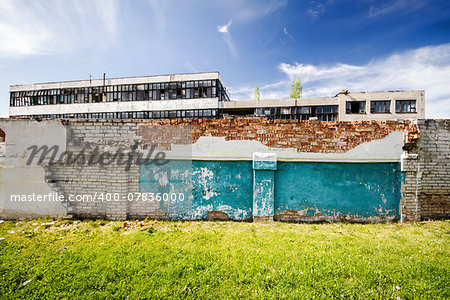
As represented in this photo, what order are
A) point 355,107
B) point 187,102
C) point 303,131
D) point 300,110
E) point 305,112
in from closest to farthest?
point 303,131
point 355,107
point 305,112
point 300,110
point 187,102

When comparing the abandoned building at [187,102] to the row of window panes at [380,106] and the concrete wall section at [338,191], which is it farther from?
the concrete wall section at [338,191]

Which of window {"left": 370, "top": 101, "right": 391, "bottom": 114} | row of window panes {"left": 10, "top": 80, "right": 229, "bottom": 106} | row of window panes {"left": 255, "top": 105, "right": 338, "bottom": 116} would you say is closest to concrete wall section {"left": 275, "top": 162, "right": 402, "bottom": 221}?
row of window panes {"left": 255, "top": 105, "right": 338, "bottom": 116}

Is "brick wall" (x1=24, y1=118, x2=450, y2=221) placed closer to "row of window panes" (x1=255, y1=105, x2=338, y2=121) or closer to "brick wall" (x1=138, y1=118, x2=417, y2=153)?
"brick wall" (x1=138, y1=118, x2=417, y2=153)

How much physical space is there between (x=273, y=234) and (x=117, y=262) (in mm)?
3062

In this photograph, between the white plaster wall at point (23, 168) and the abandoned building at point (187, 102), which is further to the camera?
the abandoned building at point (187, 102)

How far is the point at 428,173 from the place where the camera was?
15.6ft

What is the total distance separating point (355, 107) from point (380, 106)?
2.61m

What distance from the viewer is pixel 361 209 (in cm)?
478

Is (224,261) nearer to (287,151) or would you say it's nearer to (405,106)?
(287,151)

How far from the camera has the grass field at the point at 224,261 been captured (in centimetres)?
241

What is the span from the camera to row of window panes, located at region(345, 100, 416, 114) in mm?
19016

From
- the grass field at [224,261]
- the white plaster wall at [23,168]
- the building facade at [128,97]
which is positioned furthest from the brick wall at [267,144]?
the building facade at [128,97]

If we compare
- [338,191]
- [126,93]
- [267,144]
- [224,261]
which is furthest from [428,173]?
[126,93]

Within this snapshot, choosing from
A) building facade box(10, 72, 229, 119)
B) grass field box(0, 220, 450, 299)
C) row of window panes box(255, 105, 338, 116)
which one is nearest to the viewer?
grass field box(0, 220, 450, 299)
